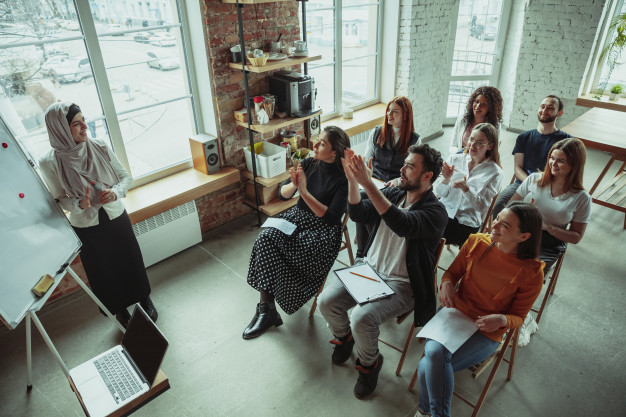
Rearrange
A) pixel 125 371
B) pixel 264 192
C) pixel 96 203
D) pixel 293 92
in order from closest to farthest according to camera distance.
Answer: pixel 125 371
pixel 96 203
pixel 293 92
pixel 264 192

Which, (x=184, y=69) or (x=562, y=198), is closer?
(x=562, y=198)

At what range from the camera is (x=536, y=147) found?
348 cm

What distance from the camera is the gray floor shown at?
245 cm

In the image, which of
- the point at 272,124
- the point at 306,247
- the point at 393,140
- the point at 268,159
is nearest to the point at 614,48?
the point at 393,140

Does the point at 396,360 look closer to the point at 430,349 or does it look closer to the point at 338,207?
the point at 430,349

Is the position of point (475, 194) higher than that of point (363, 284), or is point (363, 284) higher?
point (475, 194)

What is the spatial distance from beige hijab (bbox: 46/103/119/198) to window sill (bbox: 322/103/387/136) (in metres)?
2.63

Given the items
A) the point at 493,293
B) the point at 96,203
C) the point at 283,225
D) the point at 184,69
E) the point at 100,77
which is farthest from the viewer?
the point at 184,69

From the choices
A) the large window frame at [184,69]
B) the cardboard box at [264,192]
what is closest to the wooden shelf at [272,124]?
the large window frame at [184,69]

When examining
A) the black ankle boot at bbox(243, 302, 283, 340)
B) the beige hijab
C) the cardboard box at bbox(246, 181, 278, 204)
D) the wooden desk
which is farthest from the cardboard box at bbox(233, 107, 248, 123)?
the wooden desk

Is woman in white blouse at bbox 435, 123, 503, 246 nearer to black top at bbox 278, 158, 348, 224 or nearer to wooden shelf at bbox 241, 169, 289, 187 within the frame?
black top at bbox 278, 158, 348, 224

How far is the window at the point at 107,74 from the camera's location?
112 inches

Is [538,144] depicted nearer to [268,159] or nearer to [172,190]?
[268,159]

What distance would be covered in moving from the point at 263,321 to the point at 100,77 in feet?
7.17
